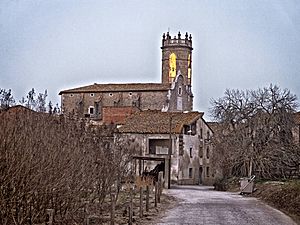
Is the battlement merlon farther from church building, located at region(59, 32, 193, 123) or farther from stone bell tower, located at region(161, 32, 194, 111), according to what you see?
church building, located at region(59, 32, 193, 123)

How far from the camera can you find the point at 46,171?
1397 cm

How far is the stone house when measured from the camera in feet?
188

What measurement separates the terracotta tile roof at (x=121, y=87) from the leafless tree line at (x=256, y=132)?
22.1 m

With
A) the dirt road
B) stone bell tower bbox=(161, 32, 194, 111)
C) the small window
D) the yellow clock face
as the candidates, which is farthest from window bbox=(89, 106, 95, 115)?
the dirt road

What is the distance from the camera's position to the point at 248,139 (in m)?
49.0

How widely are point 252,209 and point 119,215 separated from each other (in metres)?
8.03

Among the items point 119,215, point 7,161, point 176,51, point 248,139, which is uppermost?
point 176,51

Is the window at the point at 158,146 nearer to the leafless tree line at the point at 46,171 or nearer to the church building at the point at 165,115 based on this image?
the church building at the point at 165,115

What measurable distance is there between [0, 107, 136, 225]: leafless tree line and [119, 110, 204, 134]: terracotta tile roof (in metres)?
37.1

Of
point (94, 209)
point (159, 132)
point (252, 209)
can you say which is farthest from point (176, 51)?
point (94, 209)

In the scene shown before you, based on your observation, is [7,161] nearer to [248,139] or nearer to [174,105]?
[248,139]

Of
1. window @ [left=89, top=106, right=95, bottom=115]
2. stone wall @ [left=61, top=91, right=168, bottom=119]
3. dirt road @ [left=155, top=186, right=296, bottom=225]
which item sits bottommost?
dirt road @ [left=155, top=186, right=296, bottom=225]

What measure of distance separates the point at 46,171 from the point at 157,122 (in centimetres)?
4524

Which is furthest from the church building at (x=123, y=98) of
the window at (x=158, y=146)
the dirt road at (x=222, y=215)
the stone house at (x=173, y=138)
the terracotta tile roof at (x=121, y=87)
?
the dirt road at (x=222, y=215)
